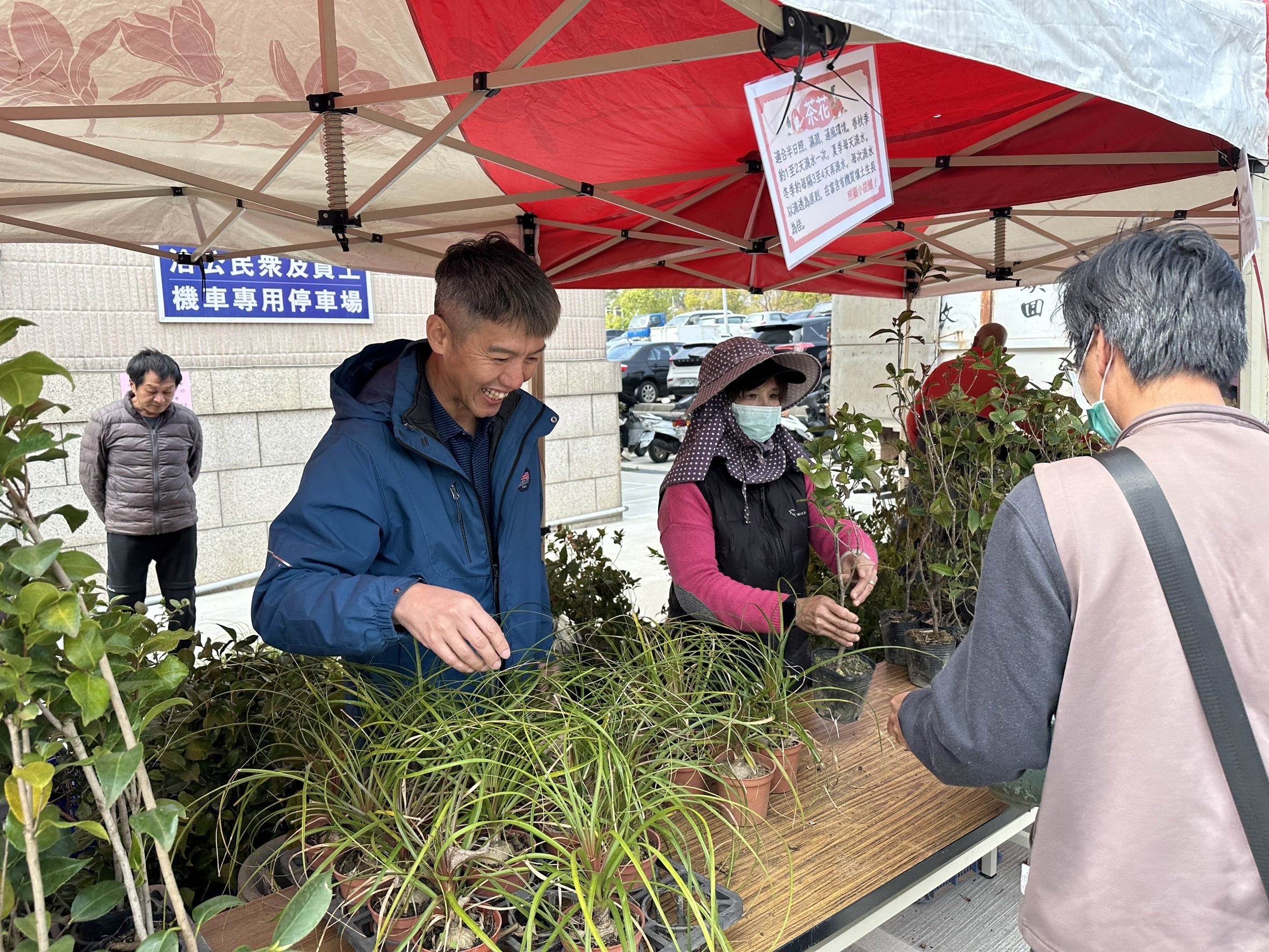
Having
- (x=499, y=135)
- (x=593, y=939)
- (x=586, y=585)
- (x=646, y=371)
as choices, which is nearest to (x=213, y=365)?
(x=586, y=585)

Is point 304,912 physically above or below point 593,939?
above

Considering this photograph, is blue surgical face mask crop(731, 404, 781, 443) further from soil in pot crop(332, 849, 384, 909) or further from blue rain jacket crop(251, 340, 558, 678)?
soil in pot crop(332, 849, 384, 909)

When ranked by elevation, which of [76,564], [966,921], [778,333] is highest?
[778,333]

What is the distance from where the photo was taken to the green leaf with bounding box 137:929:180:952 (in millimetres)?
776

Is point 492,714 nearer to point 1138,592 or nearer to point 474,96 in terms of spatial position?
point 1138,592

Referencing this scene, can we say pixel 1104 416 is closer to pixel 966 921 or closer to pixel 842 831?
pixel 842 831

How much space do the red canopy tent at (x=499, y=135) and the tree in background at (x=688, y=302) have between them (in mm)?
32435

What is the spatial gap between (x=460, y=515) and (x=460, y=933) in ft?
2.79

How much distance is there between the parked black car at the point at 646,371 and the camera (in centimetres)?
1912

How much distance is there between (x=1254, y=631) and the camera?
0.96 meters

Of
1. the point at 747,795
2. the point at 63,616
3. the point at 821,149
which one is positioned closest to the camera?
the point at 63,616

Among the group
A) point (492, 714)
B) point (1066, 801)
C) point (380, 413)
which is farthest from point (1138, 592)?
point (380, 413)

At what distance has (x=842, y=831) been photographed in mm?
1560

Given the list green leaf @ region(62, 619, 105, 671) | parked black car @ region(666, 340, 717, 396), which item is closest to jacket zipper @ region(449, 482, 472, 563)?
green leaf @ region(62, 619, 105, 671)
